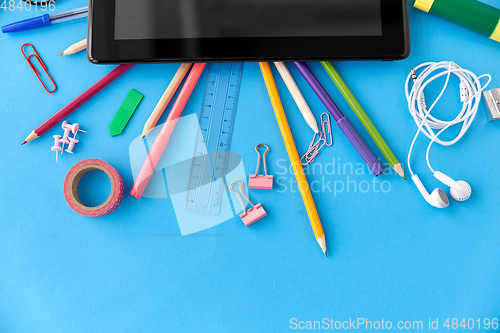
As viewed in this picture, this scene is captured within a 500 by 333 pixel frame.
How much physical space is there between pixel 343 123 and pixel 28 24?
947 mm

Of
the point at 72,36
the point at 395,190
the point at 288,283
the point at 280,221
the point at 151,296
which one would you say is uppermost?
the point at 72,36

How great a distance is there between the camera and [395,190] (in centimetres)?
81

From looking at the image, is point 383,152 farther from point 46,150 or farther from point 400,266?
point 46,150

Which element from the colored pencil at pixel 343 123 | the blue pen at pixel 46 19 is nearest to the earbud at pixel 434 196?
the colored pencil at pixel 343 123

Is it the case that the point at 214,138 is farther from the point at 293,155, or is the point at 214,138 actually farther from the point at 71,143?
the point at 71,143

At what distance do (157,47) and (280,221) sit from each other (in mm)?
564

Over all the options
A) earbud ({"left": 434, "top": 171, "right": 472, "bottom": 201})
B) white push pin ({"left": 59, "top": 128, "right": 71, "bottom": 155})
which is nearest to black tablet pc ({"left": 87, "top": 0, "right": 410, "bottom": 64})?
white push pin ({"left": 59, "top": 128, "right": 71, "bottom": 155})

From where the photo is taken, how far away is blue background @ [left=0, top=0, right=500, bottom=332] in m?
0.79

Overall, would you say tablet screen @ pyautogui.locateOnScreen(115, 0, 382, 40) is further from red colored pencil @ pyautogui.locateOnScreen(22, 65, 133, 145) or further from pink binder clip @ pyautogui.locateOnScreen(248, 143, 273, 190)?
pink binder clip @ pyautogui.locateOnScreen(248, 143, 273, 190)

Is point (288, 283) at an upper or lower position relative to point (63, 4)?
lower

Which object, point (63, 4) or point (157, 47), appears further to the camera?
point (63, 4)

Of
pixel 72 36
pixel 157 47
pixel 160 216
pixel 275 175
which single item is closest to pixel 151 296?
pixel 160 216

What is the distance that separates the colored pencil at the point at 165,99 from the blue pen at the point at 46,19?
0.33 m

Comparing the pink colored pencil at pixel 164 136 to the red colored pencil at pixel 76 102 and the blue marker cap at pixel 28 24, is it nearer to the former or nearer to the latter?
the red colored pencil at pixel 76 102
